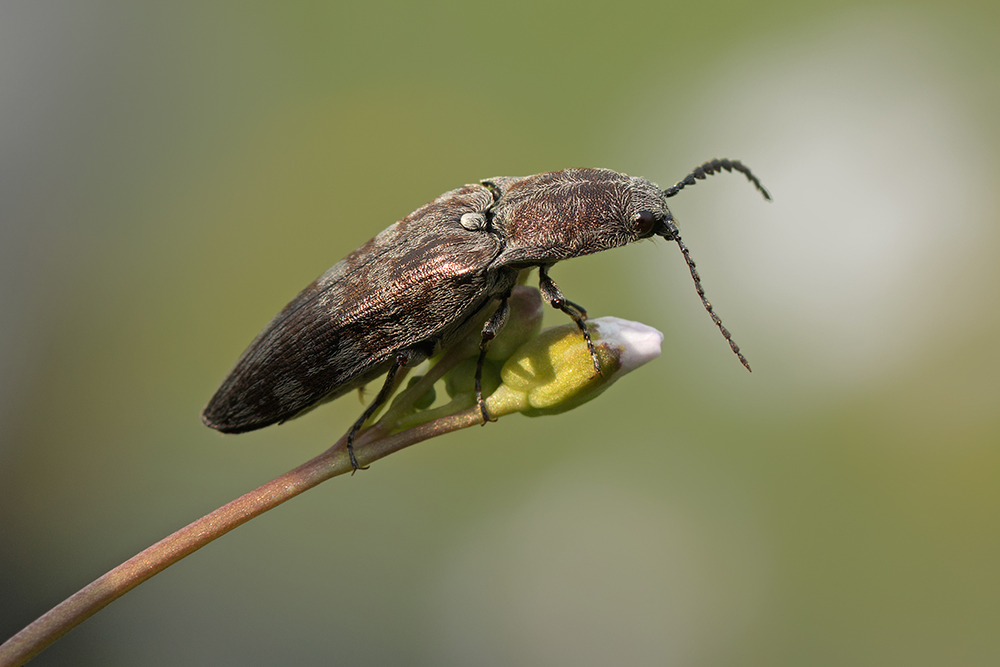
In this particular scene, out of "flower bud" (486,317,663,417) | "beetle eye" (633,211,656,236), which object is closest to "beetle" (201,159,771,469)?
"beetle eye" (633,211,656,236)

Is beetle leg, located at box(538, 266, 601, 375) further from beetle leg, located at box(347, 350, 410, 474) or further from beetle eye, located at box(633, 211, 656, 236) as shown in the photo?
beetle leg, located at box(347, 350, 410, 474)

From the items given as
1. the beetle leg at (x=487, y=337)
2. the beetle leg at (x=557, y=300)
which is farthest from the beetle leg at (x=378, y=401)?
the beetle leg at (x=557, y=300)

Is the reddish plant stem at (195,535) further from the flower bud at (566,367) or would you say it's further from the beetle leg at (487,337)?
the flower bud at (566,367)

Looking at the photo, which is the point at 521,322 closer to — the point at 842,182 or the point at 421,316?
the point at 421,316

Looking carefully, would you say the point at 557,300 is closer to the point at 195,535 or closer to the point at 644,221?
the point at 644,221

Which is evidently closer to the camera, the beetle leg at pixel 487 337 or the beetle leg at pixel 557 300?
the beetle leg at pixel 487 337
